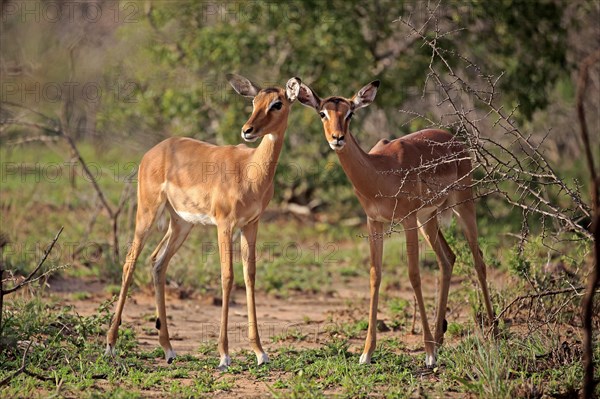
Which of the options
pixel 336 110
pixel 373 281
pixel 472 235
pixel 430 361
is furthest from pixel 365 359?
pixel 336 110

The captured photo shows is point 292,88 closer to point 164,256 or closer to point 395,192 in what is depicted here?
point 395,192

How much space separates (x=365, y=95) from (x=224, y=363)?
2.37m

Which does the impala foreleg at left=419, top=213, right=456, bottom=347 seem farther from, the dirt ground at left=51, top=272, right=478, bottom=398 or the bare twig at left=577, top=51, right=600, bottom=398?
the bare twig at left=577, top=51, right=600, bottom=398

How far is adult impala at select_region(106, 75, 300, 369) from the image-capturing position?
21.6ft

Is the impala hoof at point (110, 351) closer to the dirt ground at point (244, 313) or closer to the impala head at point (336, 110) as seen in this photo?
the dirt ground at point (244, 313)

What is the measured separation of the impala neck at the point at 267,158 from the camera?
6.64m

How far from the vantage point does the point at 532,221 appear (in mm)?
11320

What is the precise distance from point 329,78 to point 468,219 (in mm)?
4605

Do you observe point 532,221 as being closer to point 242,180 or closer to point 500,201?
point 500,201

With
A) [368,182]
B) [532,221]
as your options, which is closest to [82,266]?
[368,182]

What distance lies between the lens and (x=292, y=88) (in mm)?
6637

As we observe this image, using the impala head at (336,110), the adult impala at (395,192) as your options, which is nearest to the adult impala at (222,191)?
the impala head at (336,110)

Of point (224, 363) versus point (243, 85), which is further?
point (243, 85)

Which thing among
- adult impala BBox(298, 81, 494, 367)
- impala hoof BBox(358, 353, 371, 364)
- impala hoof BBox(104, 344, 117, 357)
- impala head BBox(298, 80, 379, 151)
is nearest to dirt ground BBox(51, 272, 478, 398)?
impala hoof BBox(104, 344, 117, 357)
